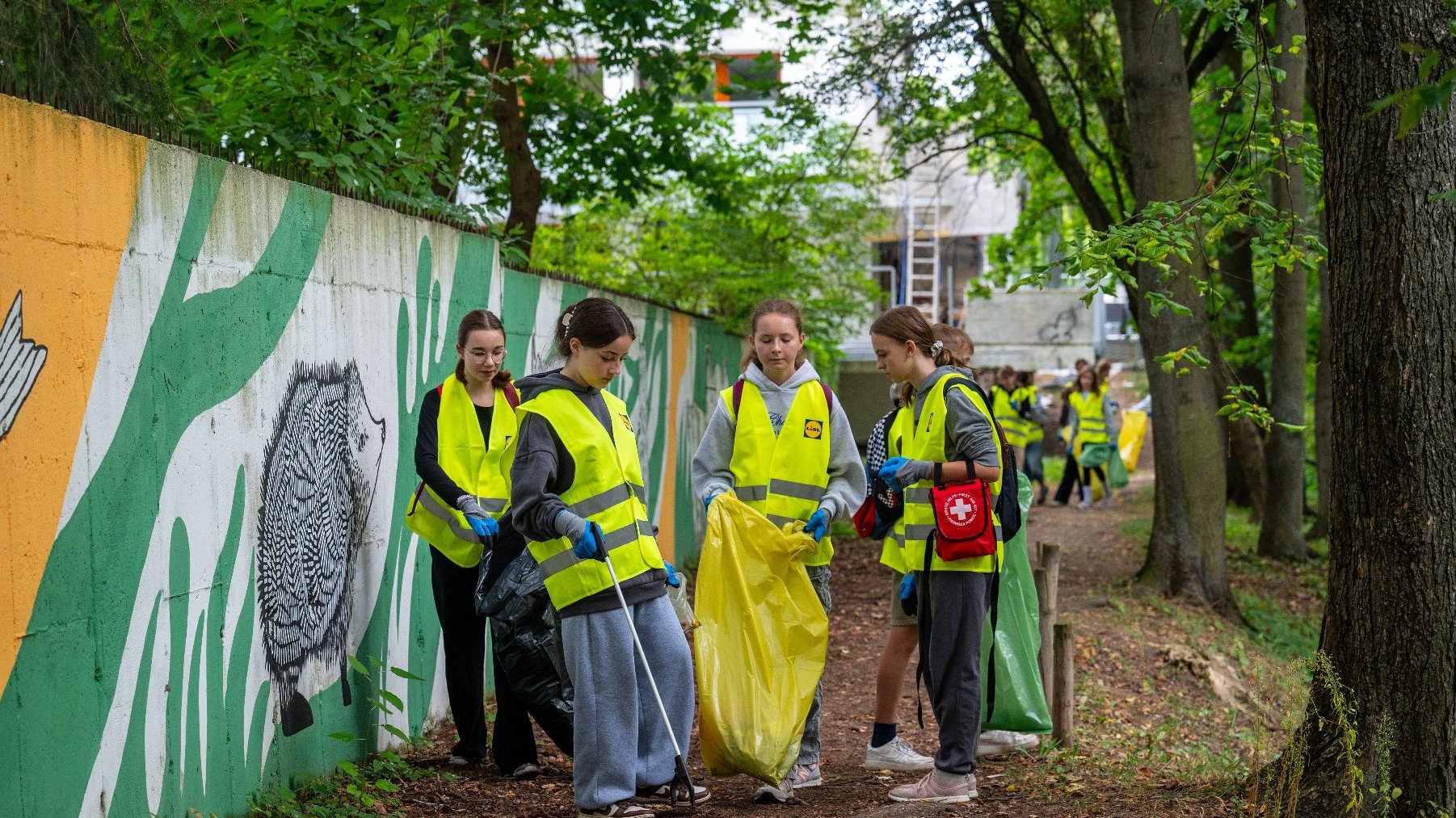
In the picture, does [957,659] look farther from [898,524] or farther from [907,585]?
[898,524]

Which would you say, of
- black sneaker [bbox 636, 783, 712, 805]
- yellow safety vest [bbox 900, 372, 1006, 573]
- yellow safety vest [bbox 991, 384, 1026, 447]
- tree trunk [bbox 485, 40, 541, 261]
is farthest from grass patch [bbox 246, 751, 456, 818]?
yellow safety vest [bbox 991, 384, 1026, 447]

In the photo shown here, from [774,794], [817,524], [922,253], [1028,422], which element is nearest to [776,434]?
[817,524]

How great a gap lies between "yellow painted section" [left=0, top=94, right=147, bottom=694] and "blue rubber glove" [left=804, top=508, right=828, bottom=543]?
2498mm

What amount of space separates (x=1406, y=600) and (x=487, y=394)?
134 inches

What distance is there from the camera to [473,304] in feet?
23.1

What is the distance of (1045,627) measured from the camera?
6.82 meters

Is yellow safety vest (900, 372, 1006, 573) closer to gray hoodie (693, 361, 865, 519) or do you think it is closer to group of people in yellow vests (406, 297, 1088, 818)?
group of people in yellow vests (406, 297, 1088, 818)

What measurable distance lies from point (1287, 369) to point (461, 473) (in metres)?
10.5

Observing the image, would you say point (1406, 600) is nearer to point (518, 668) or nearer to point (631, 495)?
point (631, 495)

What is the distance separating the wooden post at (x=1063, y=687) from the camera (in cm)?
657

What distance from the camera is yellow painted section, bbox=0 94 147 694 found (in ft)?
11.3

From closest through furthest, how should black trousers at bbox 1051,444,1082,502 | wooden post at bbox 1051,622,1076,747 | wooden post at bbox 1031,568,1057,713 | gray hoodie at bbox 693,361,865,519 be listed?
gray hoodie at bbox 693,361,865,519 < wooden post at bbox 1051,622,1076,747 < wooden post at bbox 1031,568,1057,713 < black trousers at bbox 1051,444,1082,502

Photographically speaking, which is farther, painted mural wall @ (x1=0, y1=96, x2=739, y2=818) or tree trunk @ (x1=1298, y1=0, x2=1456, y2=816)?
tree trunk @ (x1=1298, y1=0, x2=1456, y2=816)

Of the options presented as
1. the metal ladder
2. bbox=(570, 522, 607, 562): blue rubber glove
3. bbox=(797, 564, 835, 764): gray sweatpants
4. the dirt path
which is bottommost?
the dirt path
